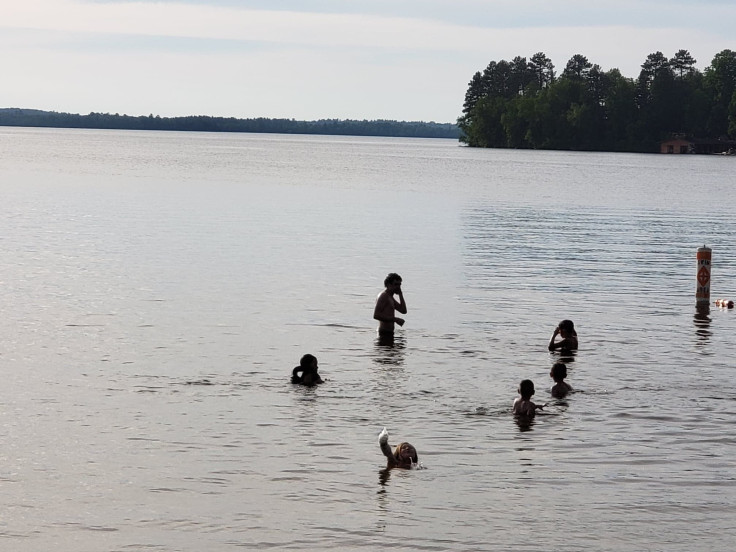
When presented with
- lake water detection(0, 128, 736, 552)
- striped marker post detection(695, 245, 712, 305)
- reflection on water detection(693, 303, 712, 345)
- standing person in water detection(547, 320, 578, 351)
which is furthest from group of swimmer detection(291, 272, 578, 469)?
striped marker post detection(695, 245, 712, 305)

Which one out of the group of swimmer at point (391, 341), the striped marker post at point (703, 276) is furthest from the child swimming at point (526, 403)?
the striped marker post at point (703, 276)

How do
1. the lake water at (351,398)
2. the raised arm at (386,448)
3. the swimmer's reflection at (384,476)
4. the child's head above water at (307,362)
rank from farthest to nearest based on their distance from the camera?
the child's head above water at (307,362), the raised arm at (386,448), the swimmer's reflection at (384,476), the lake water at (351,398)

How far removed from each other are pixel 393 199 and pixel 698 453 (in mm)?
66982

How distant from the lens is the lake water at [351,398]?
1352cm

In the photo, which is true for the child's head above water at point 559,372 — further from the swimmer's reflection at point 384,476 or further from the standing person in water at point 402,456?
the swimmer's reflection at point 384,476

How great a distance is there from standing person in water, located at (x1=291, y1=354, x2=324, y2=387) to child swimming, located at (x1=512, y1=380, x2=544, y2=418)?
12.0ft

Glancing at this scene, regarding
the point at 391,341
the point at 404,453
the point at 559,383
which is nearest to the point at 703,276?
the point at 391,341

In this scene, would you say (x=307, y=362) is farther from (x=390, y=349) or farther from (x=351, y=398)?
(x=390, y=349)

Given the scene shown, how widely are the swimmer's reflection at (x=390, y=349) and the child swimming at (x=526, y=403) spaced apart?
469cm

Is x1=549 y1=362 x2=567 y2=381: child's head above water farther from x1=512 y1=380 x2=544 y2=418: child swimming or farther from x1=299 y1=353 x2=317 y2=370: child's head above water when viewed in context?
x1=299 y1=353 x2=317 y2=370: child's head above water

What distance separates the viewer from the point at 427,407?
63.2 ft

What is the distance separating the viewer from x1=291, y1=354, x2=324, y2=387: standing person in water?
20.2 metres

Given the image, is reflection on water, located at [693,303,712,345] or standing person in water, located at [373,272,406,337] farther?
reflection on water, located at [693,303,712,345]

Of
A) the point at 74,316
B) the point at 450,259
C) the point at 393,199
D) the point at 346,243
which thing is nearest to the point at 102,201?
the point at 393,199
